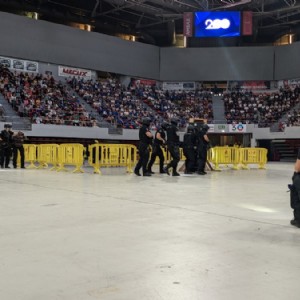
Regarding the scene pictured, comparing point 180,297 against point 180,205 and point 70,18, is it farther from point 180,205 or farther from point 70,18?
point 70,18

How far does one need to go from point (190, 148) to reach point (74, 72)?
2508cm

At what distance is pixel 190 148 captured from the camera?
48.3 ft

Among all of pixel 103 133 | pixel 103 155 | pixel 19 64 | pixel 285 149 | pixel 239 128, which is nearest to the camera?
pixel 103 155

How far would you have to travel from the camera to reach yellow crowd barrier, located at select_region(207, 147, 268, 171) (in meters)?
18.0

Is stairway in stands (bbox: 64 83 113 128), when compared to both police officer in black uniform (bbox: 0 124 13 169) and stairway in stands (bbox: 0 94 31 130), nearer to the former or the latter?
stairway in stands (bbox: 0 94 31 130)

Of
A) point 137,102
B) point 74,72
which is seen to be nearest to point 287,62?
point 137,102

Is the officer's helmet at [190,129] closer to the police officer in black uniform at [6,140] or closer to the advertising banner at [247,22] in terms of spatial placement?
the police officer in black uniform at [6,140]

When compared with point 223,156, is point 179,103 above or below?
above

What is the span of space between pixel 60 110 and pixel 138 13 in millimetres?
15934

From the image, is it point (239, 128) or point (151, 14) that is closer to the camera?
point (239, 128)

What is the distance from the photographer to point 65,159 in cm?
1633

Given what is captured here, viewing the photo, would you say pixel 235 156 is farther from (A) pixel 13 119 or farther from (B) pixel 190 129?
(A) pixel 13 119

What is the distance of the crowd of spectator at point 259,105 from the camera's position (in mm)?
38094

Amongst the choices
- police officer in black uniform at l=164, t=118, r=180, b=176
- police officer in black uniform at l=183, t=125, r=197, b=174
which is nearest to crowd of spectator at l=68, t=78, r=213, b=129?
police officer in black uniform at l=183, t=125, r=197, b=174
